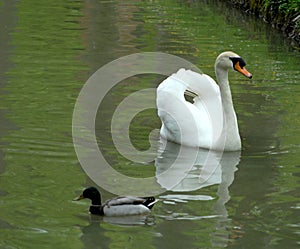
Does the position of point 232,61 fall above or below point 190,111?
above

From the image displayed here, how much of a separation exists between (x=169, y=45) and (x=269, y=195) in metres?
9.18

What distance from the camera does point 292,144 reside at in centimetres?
1094

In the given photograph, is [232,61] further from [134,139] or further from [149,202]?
[149,202]

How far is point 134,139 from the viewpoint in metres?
11.1

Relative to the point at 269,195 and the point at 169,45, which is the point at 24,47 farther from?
the point at 269,195

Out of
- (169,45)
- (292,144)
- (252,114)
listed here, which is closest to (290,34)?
(169,45)

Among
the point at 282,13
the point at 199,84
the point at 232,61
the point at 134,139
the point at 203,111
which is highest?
the point at 232,61

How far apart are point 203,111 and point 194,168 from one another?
125cm

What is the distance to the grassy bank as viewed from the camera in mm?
19094

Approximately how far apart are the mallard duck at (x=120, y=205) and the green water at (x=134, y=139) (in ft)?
0.25

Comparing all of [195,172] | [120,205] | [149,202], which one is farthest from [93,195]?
[195,172]

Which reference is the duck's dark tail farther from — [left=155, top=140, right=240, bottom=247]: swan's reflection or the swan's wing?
the swan's wing

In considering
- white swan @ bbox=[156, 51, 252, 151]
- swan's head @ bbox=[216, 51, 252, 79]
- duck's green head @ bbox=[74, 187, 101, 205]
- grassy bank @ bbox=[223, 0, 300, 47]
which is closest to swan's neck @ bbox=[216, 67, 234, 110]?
white swan @ bbox=[156, 51, 252, 151]

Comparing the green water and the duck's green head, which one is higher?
the duck's green head
